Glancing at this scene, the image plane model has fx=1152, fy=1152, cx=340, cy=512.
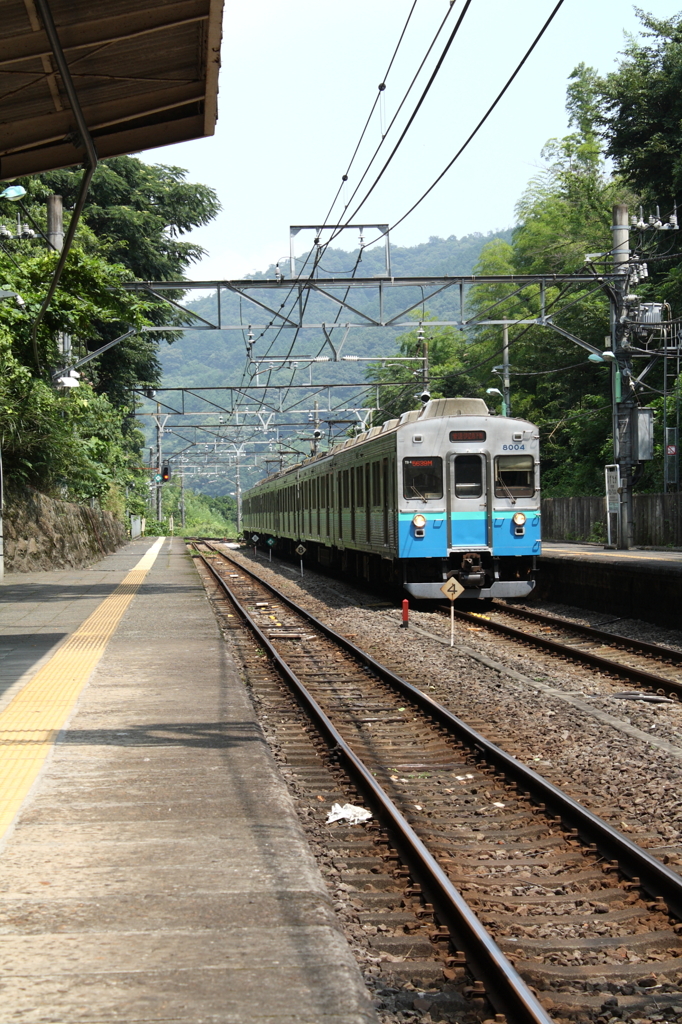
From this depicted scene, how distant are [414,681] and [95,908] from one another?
7259 millimetres

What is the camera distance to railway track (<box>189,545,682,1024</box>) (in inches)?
166

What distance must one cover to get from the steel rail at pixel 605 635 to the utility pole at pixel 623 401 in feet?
27.3

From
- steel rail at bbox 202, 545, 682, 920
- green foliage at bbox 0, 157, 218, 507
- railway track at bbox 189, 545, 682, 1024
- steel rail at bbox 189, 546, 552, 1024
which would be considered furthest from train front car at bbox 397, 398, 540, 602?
steel rail at bbox 189, 546, 552, 1024

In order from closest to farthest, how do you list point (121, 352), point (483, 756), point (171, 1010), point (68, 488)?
point (171, 1010) < point (483, 756) < point (68, 488) < point (121, 352)

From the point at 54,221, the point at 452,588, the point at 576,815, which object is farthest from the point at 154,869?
the point at 54,221

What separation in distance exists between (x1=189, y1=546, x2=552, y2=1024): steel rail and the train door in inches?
397

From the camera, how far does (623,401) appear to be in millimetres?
27000

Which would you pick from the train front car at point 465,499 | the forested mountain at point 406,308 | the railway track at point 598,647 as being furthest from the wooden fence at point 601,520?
the railway track at point 598,647

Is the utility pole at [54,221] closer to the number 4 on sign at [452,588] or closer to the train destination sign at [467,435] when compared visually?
the train destination sign at [467,435]

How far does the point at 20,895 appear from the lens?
4.66 metres

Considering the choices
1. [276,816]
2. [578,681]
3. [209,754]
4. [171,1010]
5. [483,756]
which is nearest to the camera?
[171,1010]

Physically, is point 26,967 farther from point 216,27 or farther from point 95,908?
point 216,27

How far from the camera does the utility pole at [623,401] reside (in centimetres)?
2641

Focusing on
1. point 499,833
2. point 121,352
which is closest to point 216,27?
point 499,833
